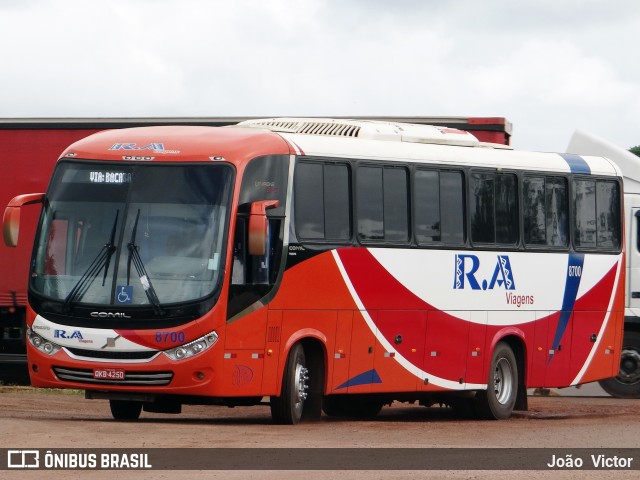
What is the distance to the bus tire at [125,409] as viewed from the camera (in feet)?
62.1

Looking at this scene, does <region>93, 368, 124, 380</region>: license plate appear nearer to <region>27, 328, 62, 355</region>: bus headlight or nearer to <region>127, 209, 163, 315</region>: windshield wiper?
<region>27, 328, 62, 355</region>: bus headlight

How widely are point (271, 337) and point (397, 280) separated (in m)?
2.49

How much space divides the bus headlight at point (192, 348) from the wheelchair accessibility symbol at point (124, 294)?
67cm

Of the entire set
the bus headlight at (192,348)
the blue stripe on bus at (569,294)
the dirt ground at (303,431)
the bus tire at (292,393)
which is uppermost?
the blue stripe on bus at (569,294)

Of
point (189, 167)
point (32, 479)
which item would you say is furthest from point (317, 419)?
point (32, 479)

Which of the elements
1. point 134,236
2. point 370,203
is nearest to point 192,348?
point 134,236

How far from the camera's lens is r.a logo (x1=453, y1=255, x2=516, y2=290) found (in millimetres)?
20734

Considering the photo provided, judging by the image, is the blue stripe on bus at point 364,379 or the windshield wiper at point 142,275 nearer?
the windshield wiper at point 142,275

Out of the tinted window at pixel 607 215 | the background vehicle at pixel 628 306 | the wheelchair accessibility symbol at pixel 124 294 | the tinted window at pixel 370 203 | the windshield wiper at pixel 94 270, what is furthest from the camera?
the background vehicle at pixel 628 306

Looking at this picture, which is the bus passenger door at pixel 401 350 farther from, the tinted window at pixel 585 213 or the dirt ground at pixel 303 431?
the tinted window at pixel 585 213

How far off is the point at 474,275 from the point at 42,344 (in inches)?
228

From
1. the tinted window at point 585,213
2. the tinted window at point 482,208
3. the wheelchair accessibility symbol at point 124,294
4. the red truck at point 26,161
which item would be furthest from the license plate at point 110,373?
the red truck at point 26,161

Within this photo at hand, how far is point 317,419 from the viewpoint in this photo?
62.2 ft

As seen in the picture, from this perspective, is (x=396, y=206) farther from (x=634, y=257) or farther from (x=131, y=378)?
(x=634, y=257)
